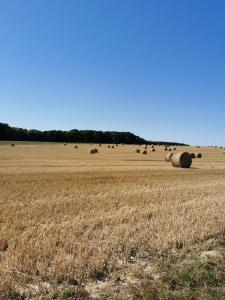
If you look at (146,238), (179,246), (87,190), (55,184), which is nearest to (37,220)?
(146,238)

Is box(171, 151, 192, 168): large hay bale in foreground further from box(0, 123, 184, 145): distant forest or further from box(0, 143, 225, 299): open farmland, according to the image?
box(0, 123, 184, 145): distant forest

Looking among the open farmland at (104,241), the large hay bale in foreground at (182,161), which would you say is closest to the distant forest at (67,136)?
the large hay bale in foreground at (182,161)

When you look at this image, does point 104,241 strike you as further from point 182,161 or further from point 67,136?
point 67,136

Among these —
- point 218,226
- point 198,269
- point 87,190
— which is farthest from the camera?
point 87,190

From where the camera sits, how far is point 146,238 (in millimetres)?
8273

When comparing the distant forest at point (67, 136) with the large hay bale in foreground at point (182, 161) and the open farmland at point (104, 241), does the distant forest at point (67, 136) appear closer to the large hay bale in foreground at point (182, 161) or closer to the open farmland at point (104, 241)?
the large hay bale in foreground at point (182, 161)

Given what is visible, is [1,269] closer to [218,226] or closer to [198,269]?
[198,269]

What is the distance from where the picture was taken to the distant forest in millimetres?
97806

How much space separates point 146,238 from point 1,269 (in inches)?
121

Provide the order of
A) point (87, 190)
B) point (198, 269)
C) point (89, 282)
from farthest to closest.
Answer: point (87, 190) < point (198, 269) < point (89, 282)

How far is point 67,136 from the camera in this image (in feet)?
349

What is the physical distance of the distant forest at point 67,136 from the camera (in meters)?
97.8

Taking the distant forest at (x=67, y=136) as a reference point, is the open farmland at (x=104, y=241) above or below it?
below

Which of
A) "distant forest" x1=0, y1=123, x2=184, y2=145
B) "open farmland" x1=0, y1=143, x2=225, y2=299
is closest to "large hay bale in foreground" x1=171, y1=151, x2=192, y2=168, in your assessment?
"open farmland" x1=0, y1=143, x2=225, y2=299
